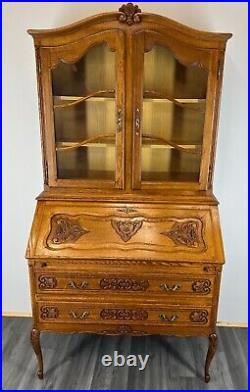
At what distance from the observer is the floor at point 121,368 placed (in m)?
2.12

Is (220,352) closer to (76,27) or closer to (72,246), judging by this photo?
(72,246)

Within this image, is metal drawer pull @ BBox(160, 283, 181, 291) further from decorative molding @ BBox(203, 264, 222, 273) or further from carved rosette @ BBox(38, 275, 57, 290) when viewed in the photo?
carved rosette @ BBox(38, 275, 57, 290)

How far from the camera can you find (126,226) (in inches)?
77.5

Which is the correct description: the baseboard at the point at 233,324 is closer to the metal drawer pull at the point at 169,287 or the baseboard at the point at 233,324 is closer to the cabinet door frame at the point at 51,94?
the metal drawer pull at the point at 169,287

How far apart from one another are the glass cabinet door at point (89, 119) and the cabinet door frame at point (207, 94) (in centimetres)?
10

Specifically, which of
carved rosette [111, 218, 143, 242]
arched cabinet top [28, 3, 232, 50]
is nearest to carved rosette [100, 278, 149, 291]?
carved rosette [111, 218, 143, 242]

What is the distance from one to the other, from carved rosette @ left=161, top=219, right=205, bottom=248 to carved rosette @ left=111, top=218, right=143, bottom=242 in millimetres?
153

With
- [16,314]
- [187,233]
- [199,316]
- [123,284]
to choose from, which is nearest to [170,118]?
[187,233]

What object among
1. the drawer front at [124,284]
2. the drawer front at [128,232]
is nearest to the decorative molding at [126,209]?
the drawer front at [128,232]

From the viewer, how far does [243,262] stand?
2.53m

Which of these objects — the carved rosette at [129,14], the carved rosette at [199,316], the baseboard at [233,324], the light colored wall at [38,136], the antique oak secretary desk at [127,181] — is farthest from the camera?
the baseboard at [233,324]

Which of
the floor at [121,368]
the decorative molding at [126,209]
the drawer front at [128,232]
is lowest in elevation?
the floor at [121,368]

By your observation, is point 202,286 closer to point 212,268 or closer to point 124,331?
point 212,268

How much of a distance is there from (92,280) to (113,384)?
69 cm
